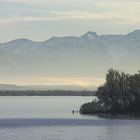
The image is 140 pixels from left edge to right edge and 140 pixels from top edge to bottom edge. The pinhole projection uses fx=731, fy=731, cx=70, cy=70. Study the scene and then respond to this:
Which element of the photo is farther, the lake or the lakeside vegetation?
the lakeside vegetation

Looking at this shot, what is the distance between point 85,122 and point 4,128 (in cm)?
1866

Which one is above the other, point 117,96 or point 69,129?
point 117,96

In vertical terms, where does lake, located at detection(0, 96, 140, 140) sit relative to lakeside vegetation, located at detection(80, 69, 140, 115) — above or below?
Result: below

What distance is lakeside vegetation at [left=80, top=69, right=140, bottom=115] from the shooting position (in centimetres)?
14525

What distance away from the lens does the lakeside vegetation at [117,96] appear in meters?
145

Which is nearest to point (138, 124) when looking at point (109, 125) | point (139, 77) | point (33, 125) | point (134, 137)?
point (109, 125)

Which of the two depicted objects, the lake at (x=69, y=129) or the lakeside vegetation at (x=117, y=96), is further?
the lakeside vegetation at (x=117, y=96)

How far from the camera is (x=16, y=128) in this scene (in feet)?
352

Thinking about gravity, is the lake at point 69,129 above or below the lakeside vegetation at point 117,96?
below

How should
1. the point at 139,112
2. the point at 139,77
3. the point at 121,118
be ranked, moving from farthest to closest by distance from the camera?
the point at 139,77, the point at 139,112, the point at 121,118

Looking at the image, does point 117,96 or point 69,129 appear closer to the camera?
point 69,129

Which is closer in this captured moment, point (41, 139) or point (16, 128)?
point (41, 139)

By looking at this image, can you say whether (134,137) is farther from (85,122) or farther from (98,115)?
(98,115)

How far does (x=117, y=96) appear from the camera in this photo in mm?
148250
